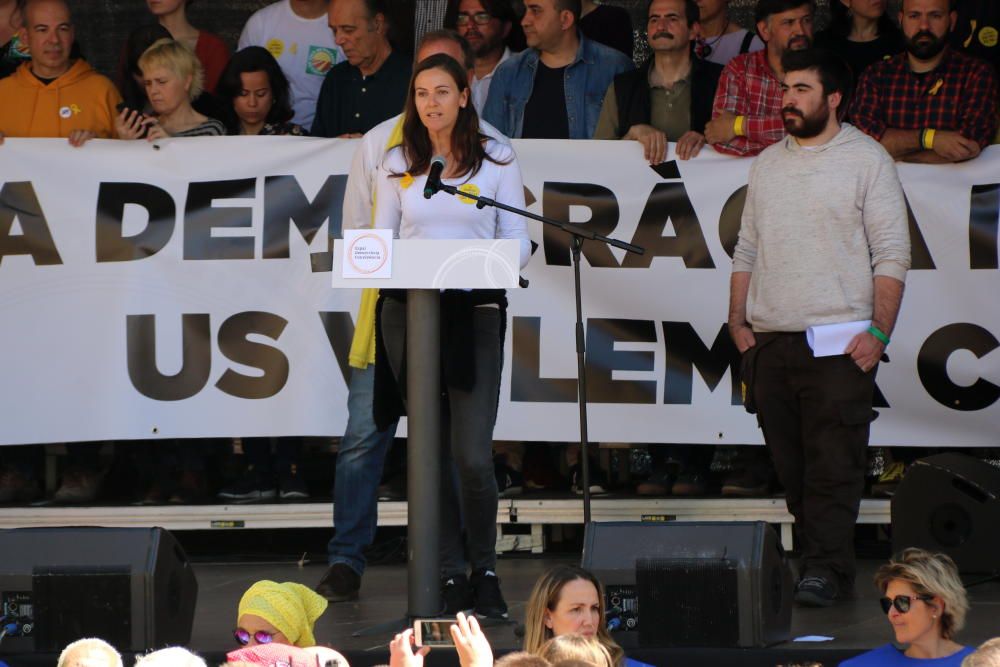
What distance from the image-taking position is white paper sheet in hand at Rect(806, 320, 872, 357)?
240 inches

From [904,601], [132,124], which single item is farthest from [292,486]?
[904,601]

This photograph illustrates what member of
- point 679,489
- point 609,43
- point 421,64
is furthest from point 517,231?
point 609,43

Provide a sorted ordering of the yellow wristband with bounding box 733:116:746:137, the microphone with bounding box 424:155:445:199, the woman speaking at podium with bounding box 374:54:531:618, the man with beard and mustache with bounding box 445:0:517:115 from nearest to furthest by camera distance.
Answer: the microphone with bounding box 424:155:445:199, the woman speaking at podium with bounding box 374:54:531:618, the yellow wristband with bounding box 733:116:746:137, the man with beard and mustache with bounding box 445:0:517:115

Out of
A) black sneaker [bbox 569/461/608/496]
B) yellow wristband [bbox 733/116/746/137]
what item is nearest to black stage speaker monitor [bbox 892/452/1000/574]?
black sneaker [bbox 569/461/608/496]

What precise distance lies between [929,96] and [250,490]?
11.5ft

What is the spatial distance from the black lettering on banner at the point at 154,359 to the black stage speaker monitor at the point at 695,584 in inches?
114

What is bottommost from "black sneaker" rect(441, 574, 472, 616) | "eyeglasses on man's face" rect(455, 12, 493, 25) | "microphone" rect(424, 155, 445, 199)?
"black sneaker" rect(441, 574, 472, 616)

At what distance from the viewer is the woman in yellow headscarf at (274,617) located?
4898mm

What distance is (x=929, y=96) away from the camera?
284 inches

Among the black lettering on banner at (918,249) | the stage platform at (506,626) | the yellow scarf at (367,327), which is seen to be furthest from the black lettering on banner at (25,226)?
the black lettering on banner at (918,249)

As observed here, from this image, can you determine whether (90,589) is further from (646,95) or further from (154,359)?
(646,95)

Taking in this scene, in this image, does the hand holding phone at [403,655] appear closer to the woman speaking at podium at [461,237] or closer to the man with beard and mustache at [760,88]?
the woman speaking at podium at [461,237]

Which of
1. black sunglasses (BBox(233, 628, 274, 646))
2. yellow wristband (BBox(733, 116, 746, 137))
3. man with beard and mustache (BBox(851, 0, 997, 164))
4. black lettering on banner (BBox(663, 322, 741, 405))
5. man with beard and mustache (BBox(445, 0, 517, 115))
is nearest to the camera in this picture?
black sunglasses (BBox(233, 628, 274, 646))

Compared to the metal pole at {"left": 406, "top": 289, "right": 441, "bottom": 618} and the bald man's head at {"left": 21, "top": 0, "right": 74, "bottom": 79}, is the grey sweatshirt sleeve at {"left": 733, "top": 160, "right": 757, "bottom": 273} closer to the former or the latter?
the metal pole at {"left": 406, "top": 289, "right": 441, "bottom": 618}
